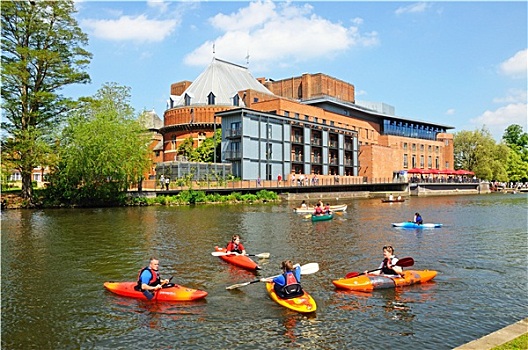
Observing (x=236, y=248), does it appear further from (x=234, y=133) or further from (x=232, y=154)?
(x=234, y=133)

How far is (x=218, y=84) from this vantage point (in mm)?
92688

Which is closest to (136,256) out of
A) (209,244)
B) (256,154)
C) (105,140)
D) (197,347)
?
(209,244)

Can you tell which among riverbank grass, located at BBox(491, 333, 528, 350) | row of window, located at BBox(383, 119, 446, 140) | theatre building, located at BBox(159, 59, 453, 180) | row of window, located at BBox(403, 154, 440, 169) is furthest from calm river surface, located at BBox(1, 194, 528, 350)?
row of window, located at BBox(383, 119, 446, 140)

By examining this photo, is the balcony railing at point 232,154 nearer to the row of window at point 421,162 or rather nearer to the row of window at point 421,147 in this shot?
the row of window at point 421,162

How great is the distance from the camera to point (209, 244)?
2303 centimetres

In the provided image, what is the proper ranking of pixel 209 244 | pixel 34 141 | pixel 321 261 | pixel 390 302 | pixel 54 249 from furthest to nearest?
pixel 34 141 → pixel 209 244 → pixel 54 249 → pixel 321 261 → pixel 390 302

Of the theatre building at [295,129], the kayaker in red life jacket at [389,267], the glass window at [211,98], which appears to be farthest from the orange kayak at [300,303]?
the glass window at [211,98]

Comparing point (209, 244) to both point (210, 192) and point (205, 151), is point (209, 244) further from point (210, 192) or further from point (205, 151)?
point (205, 151)

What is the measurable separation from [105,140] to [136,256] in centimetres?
2847

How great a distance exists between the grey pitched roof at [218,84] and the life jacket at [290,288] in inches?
3009

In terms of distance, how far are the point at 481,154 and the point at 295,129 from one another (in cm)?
5205

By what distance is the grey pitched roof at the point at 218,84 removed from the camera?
9019 cm

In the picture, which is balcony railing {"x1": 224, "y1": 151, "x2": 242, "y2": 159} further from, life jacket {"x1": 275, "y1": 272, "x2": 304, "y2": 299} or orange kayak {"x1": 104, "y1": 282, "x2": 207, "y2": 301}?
life jacket {"x1": 275, "y1": 272, "x2": 304, "y2": 299}

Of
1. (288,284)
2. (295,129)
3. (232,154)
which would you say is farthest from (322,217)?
(295,129)
